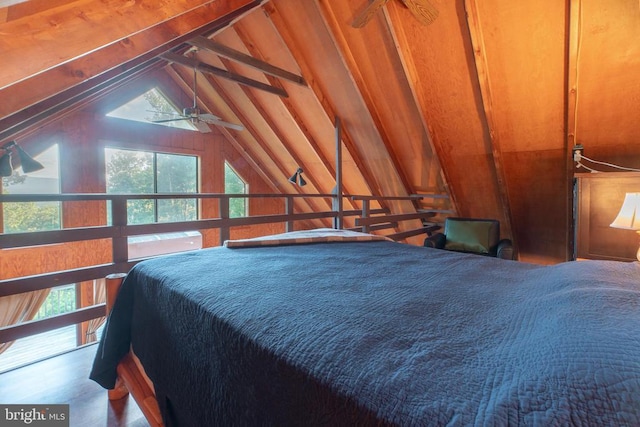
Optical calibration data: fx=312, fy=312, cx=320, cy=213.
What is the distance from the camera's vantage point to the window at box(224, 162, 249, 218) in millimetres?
7148

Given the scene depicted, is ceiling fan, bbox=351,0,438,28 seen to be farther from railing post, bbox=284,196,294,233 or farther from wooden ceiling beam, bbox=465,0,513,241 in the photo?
railing post, bbox=284,196,294,233

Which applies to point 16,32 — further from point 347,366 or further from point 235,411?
point 347,366

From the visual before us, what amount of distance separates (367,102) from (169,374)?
3.62 m

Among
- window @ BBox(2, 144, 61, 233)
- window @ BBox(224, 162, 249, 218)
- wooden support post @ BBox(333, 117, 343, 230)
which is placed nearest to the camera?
wooden support post @ BBox(333, 117, 343, 230)

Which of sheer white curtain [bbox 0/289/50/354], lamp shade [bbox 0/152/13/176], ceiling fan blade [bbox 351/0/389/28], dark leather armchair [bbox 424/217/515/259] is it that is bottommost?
sheer white curtain [bbox 0/289/50/354]

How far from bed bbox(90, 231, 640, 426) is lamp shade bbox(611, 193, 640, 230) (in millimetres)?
1318

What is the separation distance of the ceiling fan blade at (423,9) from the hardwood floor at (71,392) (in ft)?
10.3

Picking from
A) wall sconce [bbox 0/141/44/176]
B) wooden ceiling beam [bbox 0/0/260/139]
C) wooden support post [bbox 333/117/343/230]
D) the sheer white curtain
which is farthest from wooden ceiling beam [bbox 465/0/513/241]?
the sheer white curtain

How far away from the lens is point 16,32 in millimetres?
1284

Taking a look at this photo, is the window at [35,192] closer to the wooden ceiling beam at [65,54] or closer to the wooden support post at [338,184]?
the wooden ceiling beam at [65,54]

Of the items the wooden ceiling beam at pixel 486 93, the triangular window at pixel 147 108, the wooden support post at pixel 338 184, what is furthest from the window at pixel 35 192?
the wooden ceiling beam at pixel 486 93

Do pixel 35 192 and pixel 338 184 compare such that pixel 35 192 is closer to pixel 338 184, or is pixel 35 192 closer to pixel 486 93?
pixel 338 184

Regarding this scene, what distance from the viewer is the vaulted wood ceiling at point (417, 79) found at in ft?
5.46

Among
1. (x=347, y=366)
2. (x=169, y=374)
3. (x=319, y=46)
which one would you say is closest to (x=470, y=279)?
(x=347, y=366)
